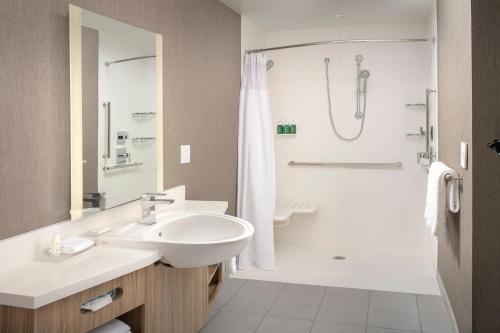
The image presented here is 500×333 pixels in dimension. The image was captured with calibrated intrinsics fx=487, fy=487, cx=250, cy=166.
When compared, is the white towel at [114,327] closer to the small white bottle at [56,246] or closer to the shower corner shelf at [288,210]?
the small white bottle at [56,246]

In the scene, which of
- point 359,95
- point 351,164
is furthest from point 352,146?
point 359,95

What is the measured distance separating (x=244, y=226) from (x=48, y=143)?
3.33 feet

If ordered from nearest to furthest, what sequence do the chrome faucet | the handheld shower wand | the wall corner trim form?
1. the chrome faucet
2. the wall corner trim
3. the handheld shower wand

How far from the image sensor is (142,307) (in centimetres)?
202

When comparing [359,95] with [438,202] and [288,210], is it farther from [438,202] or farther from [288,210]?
[438,202]

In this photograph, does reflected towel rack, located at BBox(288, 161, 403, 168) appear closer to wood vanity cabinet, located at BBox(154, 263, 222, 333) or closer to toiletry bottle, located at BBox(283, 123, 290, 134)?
toiletry bottle, located at BBox(283, 123, 290, 134)

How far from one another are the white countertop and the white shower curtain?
6.63 ft

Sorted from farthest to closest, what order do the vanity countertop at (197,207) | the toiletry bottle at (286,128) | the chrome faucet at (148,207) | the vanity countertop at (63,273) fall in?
the toiletry bottle at (286,128) < the vanity countertop at (197,207) < the chrome faucet at (148,207) < the vanity countertop at (63,273)

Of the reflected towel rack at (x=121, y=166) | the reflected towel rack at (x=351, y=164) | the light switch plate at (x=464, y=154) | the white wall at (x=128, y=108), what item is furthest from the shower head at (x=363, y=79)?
the reflected towel rack at (x=121, y=166)

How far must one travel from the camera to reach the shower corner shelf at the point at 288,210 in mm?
4293

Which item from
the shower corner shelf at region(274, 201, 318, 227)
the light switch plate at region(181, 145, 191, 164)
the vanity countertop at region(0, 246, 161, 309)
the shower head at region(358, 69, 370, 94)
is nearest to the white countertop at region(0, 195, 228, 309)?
the vanity countertop at region(0, 246, 161, 309)

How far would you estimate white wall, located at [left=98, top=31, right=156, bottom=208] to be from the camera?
2383 millimetres

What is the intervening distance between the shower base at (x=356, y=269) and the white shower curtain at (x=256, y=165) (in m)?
0.19

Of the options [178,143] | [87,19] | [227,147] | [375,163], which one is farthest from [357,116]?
[87,19]
